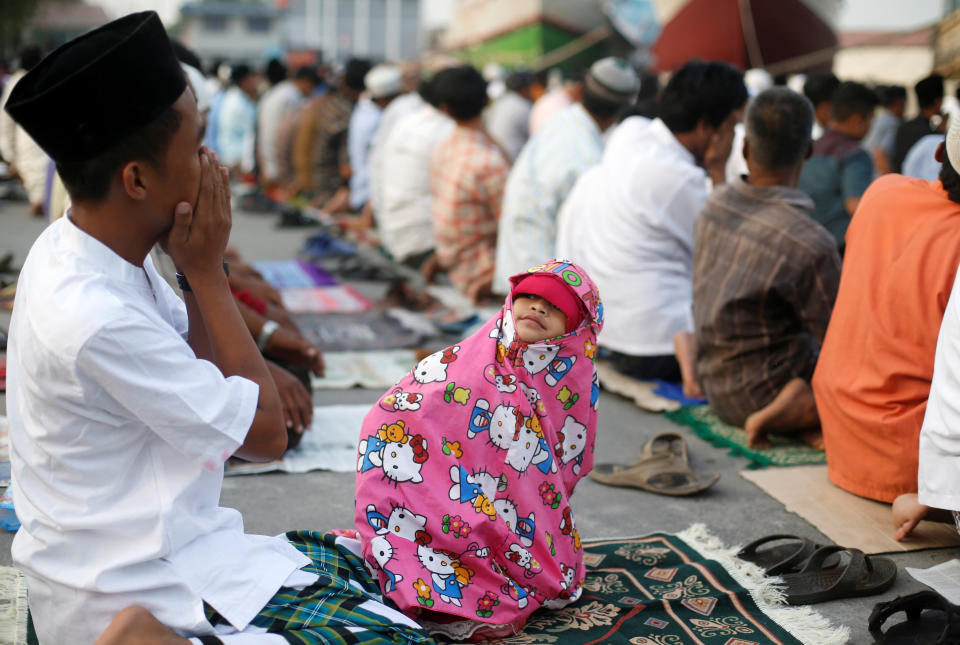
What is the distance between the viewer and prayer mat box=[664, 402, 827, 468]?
3.93 meters

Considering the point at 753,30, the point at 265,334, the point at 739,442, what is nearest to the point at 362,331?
the point at 265,334

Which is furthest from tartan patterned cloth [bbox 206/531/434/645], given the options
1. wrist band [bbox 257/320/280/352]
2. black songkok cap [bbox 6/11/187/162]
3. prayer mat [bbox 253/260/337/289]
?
prayer mat [bbox 253/260/337/289]

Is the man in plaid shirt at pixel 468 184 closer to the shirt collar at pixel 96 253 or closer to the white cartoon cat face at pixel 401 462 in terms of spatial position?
the white cartoon cat face at pixel 401 462

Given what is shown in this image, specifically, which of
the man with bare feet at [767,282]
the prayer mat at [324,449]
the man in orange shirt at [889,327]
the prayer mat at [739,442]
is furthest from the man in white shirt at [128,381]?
the man with bare feet at [767,282]

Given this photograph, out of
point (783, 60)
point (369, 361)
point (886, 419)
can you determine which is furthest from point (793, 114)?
point (783, 60)

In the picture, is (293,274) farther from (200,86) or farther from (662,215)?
(200,86)

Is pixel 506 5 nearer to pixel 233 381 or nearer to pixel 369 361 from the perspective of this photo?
pixel 369 361

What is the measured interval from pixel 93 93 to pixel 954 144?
246 cm

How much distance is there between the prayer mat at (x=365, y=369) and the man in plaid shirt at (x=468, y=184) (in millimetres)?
1452

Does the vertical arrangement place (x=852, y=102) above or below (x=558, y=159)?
above

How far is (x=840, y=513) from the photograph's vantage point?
3.35m

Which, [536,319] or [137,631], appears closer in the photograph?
[137,631]

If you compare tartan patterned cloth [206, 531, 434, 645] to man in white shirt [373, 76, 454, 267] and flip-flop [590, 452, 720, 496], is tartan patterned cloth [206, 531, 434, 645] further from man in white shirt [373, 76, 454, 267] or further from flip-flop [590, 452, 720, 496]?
man in white shirt [373, 76, 454, 267]

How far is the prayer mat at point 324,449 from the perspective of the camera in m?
3.64
